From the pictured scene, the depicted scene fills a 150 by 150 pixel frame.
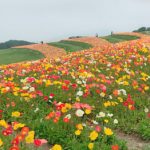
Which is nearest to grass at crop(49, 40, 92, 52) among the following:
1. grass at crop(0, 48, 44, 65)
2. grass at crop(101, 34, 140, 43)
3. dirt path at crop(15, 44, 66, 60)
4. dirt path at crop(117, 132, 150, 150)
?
dirt path at crop(15, 44, 66, 60)

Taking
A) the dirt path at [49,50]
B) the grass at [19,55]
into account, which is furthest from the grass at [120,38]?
the grass at [19,55]

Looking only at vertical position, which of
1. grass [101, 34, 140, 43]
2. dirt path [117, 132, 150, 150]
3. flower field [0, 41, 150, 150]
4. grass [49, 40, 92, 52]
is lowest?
grass [101, 34, 140, 43]

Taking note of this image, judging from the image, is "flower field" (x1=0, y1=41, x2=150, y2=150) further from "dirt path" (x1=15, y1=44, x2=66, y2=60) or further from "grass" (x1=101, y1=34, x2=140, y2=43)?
"grass" (x1=101, y1=34, x2=140, y2=43)

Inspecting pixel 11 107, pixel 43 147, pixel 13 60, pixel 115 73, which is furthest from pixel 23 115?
pixel 13 60

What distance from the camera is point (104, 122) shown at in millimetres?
8633

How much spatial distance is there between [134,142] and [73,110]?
1352mm

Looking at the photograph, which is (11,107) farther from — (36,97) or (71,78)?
(71,78)

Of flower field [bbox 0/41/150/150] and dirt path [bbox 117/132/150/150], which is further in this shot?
dirt path [bbox 117/132/150/150]

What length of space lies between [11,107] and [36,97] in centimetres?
65

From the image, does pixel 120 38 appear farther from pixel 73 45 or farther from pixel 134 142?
pixel 134 142

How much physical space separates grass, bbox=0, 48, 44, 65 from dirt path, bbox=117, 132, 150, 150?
2102 cm

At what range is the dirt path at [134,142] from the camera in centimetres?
765

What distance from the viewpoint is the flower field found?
282 inches

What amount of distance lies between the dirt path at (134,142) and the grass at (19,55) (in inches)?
828
